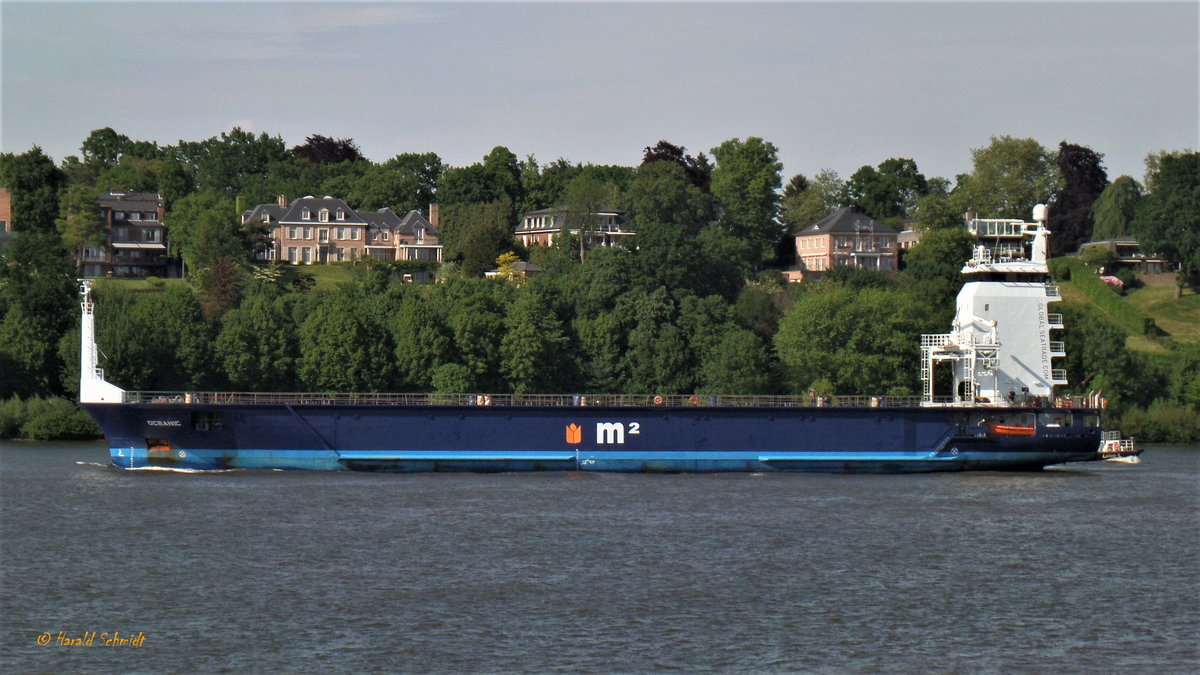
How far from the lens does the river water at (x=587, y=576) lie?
97.3 ft

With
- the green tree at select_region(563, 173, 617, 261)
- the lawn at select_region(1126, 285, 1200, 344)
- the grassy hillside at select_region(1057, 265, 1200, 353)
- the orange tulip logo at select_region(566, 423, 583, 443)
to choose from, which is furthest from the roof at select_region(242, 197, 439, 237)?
the orange tulip logo at select_region(566, 423, 583, 443)

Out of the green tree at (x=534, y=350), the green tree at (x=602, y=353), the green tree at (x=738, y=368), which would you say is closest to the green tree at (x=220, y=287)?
the green tree at (x=534, y=350)

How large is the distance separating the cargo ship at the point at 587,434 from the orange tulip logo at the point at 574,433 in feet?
0.26

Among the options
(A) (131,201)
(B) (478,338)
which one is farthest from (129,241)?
(B) (478,338)

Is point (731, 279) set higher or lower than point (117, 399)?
higher

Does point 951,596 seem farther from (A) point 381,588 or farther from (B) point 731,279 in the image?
(B) point 731,279

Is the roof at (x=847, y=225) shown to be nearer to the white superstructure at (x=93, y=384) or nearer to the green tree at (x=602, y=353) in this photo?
the green tree at (x=602, y=353)

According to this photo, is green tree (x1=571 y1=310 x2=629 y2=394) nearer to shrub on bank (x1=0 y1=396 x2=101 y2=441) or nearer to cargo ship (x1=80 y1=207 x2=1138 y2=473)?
cargo ship (x1=80 y1=207 x2=1138 y2=473)

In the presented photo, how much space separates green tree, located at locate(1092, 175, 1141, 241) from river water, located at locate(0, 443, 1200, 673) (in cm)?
8460

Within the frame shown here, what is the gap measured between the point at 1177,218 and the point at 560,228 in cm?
4908

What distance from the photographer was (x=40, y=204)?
420 feet

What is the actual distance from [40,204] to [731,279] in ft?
205

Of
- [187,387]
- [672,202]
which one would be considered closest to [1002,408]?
[187,387]

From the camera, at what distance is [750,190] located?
129500 mm
